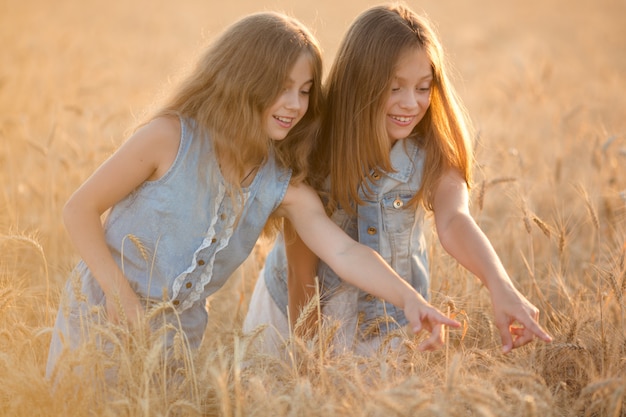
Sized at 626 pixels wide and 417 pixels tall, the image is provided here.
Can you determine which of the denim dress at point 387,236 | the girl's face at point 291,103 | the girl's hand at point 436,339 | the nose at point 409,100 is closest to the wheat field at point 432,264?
the girl's hand at point 436,339

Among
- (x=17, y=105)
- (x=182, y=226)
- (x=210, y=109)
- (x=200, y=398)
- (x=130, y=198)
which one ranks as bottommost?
(x=200, y=398)

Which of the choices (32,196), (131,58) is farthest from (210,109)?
(131,58)

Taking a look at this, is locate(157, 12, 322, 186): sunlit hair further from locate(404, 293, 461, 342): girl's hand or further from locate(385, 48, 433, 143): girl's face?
locate(404, 293, 461, 342): girl's hand

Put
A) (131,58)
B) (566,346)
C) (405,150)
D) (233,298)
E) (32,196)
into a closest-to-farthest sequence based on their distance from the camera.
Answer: (566,346) → (405,150) → (233,298) → (32,196) → (131,58)

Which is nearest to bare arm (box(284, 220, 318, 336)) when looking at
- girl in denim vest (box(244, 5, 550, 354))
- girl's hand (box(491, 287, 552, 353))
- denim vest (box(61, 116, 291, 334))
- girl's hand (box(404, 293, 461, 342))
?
girl in denim vest (box(244, 5, 550, 354))

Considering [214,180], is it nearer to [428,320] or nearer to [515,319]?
[428,320]

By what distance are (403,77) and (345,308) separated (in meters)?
0.92

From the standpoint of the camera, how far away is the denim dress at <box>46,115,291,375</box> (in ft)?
7.47

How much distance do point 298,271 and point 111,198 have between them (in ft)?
2.57

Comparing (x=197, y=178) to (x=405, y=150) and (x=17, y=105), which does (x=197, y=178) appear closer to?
(x=405, y=150)

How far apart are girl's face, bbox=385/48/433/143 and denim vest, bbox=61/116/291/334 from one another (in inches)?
18.1

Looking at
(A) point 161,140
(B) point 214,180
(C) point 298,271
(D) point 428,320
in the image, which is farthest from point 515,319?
(A) point 161,140

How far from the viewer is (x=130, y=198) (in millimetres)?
2314

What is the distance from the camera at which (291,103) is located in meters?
2.30
